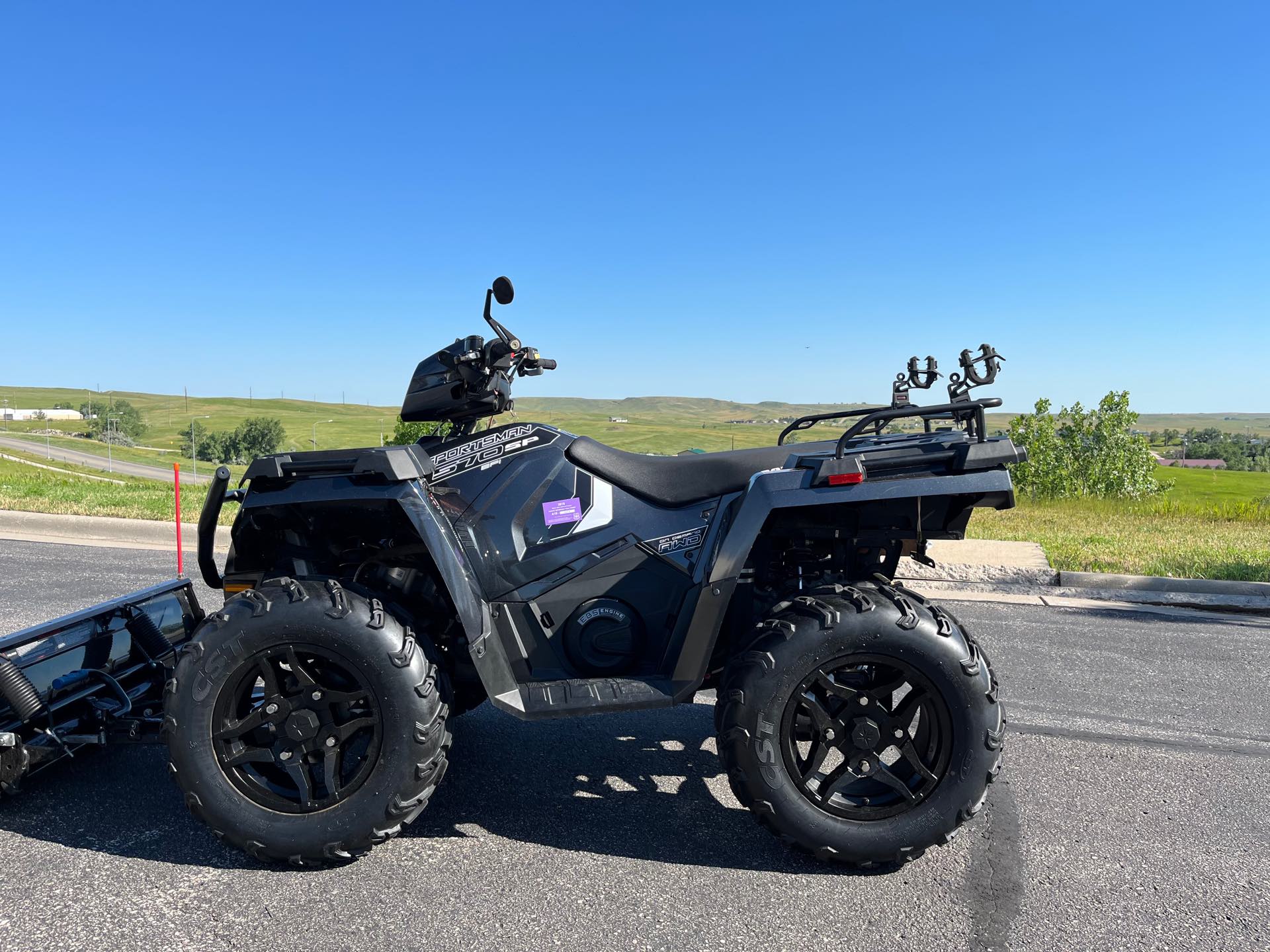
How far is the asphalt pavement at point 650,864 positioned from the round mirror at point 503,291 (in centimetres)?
193

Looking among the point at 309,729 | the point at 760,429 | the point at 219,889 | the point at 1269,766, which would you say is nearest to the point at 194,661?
the point at 309,729

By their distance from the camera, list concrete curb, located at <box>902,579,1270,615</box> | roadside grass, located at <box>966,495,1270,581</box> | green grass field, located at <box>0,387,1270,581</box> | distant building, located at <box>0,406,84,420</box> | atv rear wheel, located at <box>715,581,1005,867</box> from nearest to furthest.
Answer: atv rear wheel, located at <box>715,581,1005,867</box> → green grass field, located at <box>0,387,1270,581</box> → concrete curb, located at <box>902,579,1270,615</box> → roadside grass, located at <box>966,495,1270,581</box> → distant building, located at <box>0,406,84,420</box>

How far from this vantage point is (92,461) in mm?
68875

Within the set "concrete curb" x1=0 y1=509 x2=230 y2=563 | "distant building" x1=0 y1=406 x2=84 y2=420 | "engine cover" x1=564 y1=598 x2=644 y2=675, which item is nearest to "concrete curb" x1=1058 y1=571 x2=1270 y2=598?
"engine cover" x1=564 y1=598 x2=644 y2=675

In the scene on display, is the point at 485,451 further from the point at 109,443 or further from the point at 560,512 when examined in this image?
the point at 109,443

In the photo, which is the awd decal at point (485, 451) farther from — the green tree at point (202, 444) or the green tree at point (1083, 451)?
the green tree at point (202, 444)

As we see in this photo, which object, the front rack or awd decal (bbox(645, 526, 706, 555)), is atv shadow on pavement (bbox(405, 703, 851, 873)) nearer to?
awd decal (bbox(645, 526, 706, 555))

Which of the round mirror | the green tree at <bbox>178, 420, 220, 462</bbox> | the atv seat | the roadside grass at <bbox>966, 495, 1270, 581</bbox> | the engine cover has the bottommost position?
the green tree at <bbox>178, 420, 220, 462</bbox>

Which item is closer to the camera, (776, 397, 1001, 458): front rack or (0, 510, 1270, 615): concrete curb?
(776, 397, 1001, 458): front rack

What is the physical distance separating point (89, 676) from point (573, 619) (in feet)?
6.83

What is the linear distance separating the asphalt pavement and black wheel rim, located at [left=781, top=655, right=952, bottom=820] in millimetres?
243

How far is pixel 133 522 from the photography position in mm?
9930

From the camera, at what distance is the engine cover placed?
309cm

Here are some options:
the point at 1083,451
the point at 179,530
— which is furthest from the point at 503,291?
the point at 1083,451
